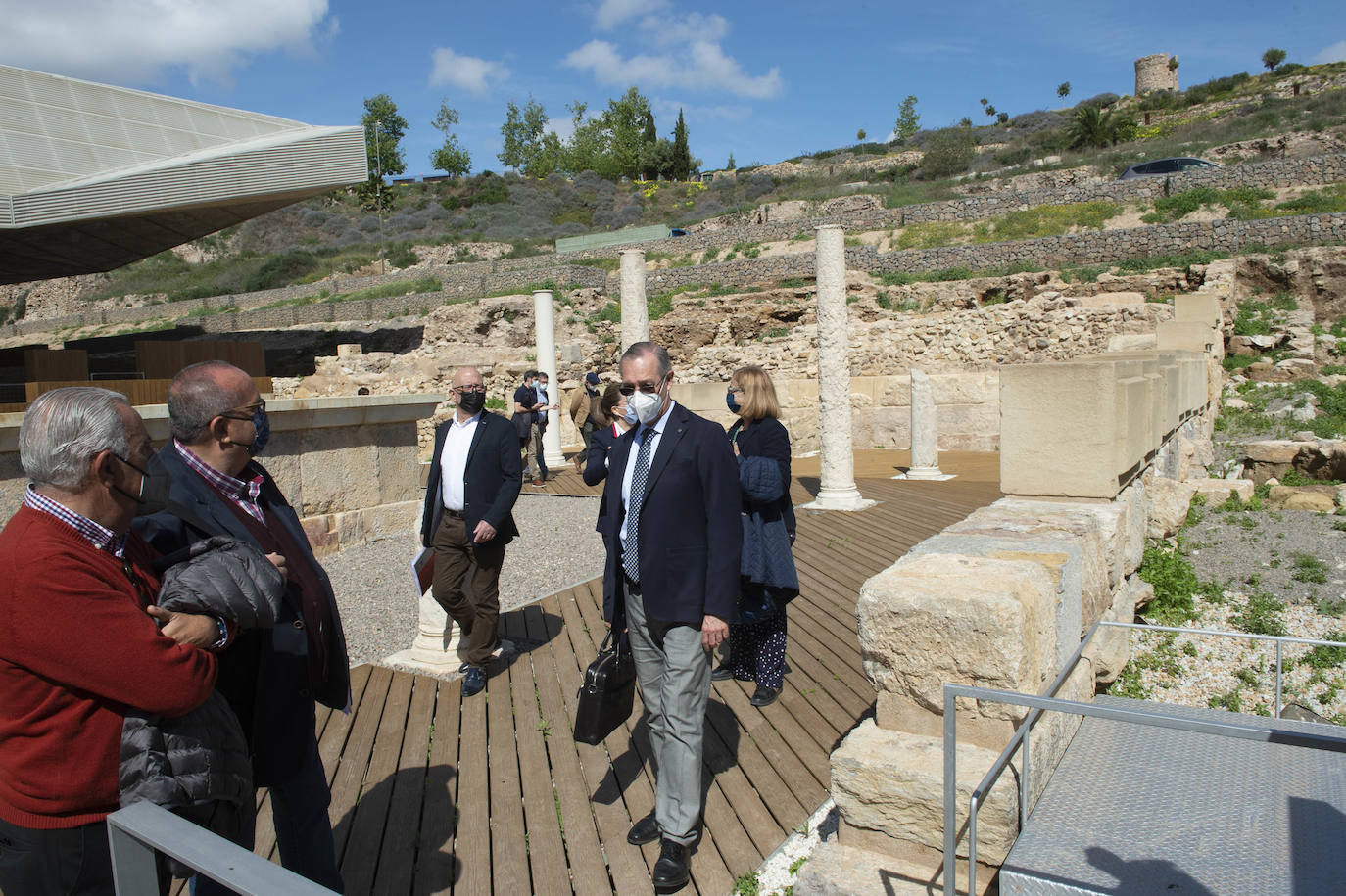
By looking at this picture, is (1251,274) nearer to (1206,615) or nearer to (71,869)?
(1206,615)

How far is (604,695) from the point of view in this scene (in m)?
3.19

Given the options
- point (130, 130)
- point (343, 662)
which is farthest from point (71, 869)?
point (130, 130)

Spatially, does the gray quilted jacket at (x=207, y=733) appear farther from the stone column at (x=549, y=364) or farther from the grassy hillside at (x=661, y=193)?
the grassy hillside at (x=661, y=193)

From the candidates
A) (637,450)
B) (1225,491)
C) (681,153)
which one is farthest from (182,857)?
(681,153)

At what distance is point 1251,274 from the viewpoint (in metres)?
19.4

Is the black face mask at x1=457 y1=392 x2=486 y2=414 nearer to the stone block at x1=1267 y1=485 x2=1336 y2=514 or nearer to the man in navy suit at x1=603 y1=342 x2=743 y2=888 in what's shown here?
the man in navy suit at x1=603 y1=342 x2=743 y2=888

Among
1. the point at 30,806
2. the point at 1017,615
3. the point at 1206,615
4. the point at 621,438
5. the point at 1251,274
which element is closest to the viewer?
the point at 30,806

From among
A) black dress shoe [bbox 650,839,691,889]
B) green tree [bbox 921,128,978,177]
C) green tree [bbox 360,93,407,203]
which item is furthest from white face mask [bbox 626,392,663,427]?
green tree [bbox 360,93,407,203]

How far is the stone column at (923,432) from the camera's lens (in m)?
12.0

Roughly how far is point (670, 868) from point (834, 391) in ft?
25.3

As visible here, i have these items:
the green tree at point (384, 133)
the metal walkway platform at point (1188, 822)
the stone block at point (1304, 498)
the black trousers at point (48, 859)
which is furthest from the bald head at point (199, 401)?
the green tree at point (384, 133)

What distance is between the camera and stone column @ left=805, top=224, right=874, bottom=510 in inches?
388

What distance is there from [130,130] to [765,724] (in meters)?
17.6

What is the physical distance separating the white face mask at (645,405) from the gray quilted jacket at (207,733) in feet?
4.75
